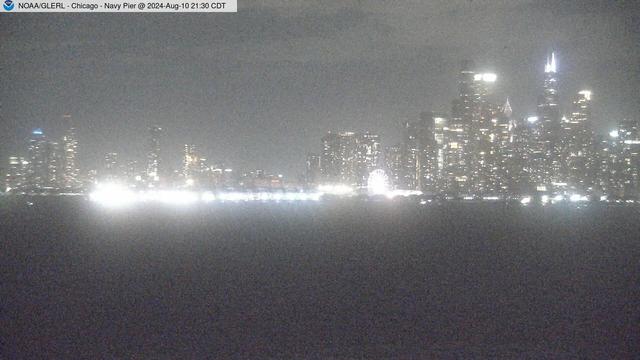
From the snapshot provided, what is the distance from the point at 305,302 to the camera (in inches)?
749

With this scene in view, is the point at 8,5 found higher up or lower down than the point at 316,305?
higher up

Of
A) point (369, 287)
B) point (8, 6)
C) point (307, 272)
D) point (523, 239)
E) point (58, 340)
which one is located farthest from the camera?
point (523, 239)

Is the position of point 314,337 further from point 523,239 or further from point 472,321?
point 523,239

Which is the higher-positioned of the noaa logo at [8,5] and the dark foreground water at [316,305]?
the noaa logo at [8,5]

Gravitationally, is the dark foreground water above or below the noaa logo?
below

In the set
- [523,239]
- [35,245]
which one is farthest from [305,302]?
[523,239]

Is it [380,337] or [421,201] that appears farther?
[421,201]

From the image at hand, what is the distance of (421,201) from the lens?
17350 centimetres

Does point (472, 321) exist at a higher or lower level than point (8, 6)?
lower

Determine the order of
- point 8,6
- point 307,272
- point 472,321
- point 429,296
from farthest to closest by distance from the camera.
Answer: point 307,272
point 429,296
point 472,321
point 8,6

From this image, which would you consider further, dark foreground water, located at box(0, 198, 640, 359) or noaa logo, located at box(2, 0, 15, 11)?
noaa logo, located at box(2, 0, 15, 11)

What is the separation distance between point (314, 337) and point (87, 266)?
18938mm

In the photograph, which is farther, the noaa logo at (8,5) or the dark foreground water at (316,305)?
the noaa logo at (8,5)

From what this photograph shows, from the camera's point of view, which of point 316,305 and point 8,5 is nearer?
point 8,5
